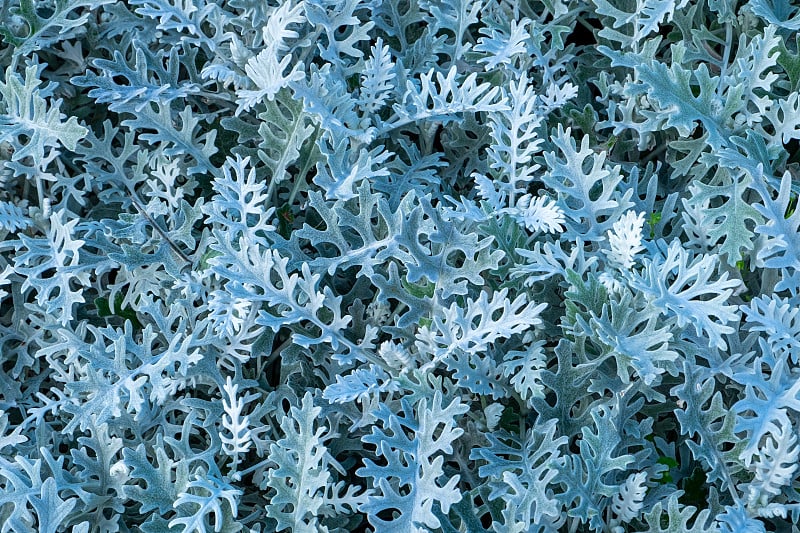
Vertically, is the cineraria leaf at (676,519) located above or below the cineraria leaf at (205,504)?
above

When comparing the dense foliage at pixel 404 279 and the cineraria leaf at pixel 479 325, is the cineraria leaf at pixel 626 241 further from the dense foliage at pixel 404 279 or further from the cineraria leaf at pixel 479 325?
the cineraria leaf at pixel 479 325

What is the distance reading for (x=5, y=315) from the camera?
6.68ft

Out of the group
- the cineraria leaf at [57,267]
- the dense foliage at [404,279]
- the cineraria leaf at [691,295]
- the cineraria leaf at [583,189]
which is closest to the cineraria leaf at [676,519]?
the dense foliage at [404,279]

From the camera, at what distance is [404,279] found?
5.81 feet

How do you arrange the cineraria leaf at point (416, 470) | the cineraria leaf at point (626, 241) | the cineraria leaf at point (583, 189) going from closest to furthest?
the cineraria leaf at point (416, 470)
the cineraria leaf at point (626, 241)
the cineraria leaf at point (583, 189)

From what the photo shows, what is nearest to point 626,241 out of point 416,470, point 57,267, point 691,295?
point 691,295

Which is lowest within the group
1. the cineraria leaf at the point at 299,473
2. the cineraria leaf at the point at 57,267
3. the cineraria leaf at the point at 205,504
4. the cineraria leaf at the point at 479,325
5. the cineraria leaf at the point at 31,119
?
the cineraria leaf at the point at 205,504

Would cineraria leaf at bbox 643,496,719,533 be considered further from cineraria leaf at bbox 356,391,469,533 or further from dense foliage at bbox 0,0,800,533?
cineraria leaf at bbox 356,391,469,533

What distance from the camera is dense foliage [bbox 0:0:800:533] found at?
158 centimetres

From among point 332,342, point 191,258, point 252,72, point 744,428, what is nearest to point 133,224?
point 191,258

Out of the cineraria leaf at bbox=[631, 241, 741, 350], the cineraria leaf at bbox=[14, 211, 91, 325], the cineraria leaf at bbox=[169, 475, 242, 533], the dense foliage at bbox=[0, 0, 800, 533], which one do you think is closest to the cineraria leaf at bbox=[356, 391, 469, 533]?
the dense foliage at bbox=[0, 0, 800, 533]

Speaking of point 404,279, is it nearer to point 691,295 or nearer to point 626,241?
point 626,241

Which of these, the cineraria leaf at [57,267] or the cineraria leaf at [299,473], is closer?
the cineraria leaf at [299,473]

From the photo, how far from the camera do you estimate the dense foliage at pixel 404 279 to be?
1581mm
